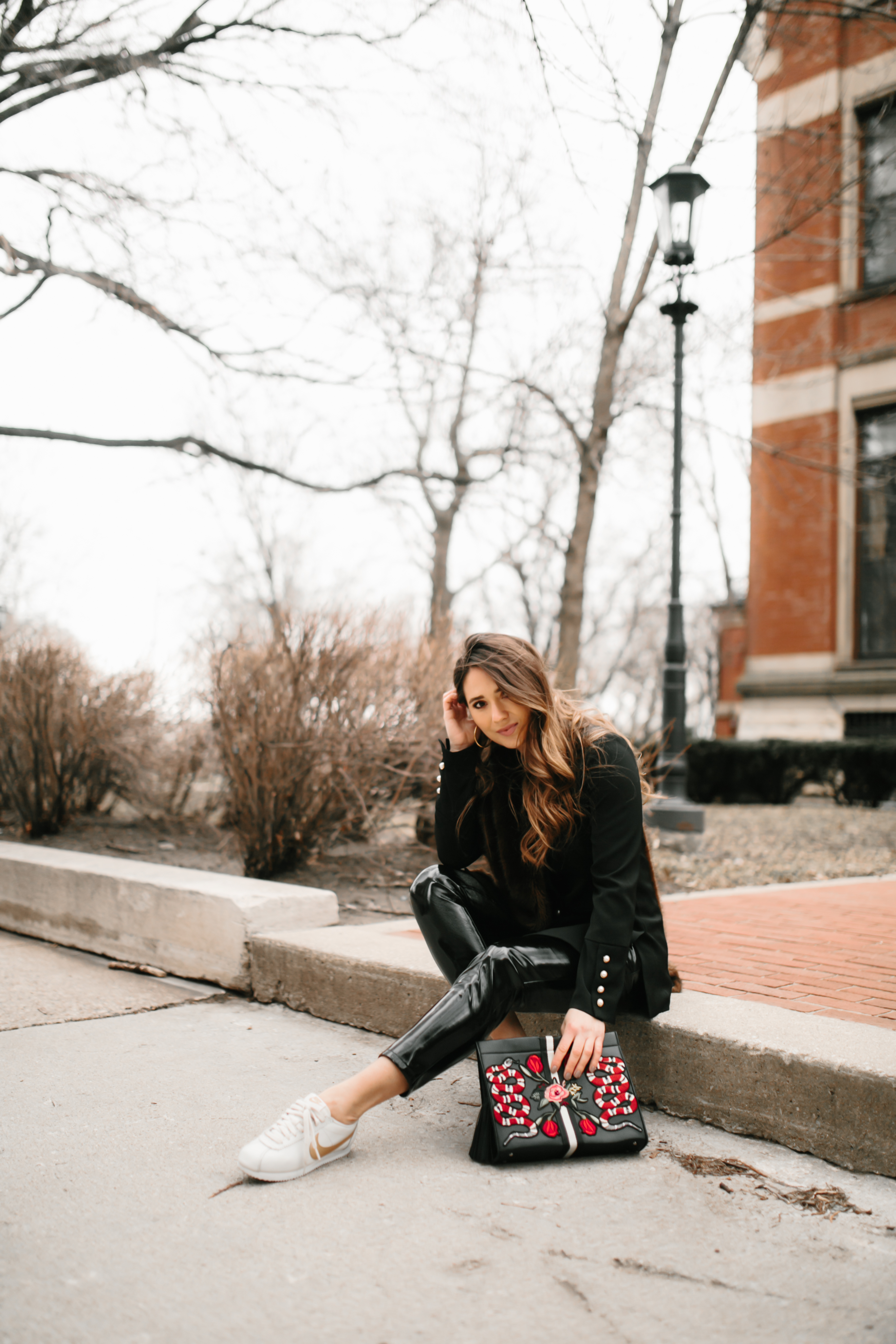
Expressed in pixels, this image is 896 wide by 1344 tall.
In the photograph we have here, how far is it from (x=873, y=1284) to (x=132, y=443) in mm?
7876

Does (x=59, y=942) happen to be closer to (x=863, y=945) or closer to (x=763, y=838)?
(x=863, y=945)

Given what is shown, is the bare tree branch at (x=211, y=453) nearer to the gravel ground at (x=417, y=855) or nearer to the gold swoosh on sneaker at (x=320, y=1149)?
the gravel ground at (x=417, y=855)

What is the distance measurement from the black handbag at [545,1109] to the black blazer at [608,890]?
0.54 feet

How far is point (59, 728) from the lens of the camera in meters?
7.72

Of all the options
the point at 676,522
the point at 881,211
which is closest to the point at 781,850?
the point at 676,522

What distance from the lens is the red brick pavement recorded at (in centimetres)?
334

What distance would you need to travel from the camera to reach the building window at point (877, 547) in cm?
1385

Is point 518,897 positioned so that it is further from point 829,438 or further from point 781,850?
point 829,438

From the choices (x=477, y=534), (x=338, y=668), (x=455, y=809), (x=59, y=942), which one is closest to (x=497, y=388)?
(x=338, y=668)

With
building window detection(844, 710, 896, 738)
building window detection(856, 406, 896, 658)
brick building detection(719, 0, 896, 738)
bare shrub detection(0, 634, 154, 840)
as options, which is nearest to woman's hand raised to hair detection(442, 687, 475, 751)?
bare shrub detection(0, 634, 154, 840)

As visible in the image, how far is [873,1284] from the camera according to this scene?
192 centimetres

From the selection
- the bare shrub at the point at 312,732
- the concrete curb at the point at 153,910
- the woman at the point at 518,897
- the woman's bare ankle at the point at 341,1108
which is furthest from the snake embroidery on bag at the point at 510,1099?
the bare shrub at the point at 312,732

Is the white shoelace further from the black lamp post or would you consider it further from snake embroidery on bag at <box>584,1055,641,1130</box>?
the black lamp post

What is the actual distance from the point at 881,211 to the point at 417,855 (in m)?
10.7
